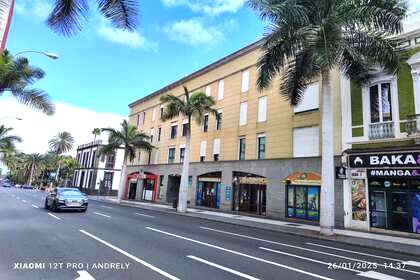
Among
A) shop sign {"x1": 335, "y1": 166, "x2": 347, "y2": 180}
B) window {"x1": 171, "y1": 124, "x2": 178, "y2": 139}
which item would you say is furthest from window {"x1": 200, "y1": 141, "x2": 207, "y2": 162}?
shop sign {"x1": 335, "y1": 166, "x2": 347, "y2": 180}

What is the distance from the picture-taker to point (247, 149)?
26203 millimetres

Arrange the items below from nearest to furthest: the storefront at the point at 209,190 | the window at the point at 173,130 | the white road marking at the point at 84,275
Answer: the white road marking at the point at 84,275, the storefront at the point at 209,190, the window at the point at 173,130

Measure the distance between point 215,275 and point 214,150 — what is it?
77.3 feet

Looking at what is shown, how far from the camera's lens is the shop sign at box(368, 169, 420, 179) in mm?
15547

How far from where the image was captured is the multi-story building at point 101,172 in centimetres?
5931

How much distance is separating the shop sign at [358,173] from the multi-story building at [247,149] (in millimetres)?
954

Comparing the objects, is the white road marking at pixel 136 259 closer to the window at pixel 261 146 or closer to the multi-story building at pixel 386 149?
the multi-story building at pixel 386 149

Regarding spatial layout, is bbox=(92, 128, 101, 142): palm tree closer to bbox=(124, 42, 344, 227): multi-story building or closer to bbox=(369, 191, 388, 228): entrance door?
bbox=(124, 42, 344, 227): multi-story building

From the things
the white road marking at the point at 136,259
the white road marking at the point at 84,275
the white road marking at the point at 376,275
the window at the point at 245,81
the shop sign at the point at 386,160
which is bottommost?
the white road marking at the point at 84,275

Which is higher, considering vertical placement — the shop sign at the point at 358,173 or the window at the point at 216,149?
the window at the point at 216,149

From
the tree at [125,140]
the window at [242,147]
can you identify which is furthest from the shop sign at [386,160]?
the tree at [125,140]

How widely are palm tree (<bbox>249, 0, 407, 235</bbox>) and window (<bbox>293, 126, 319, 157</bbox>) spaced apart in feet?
17.9

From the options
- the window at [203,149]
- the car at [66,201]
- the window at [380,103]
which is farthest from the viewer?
the window at [203,149]

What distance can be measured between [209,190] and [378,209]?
620 inches
